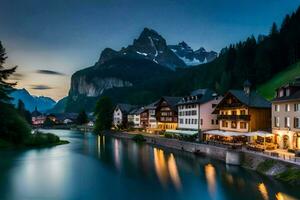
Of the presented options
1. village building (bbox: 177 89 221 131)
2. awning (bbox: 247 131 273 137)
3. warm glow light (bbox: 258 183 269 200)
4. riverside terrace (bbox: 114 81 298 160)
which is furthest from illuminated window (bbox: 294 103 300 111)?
village building (bbox: 177 89 221 131)

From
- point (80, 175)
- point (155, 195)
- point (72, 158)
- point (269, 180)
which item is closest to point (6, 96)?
point (72, 158)

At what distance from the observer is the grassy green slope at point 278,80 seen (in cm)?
9744

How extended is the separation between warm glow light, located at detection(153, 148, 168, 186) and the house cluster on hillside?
10.7 m

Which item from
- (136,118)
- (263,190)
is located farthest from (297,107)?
(136,118)

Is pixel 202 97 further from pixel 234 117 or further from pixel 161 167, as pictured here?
pixel 161 167

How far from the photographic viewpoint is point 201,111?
88125 mm

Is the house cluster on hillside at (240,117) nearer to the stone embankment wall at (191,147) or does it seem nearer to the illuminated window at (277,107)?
the illuminated window at (277,107)

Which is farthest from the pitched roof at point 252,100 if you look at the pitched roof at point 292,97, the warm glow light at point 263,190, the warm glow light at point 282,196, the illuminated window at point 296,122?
the warm glow light at point 282,196

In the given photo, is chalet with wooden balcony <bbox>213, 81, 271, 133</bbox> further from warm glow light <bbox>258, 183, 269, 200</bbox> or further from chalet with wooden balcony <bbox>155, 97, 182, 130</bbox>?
chalet with wooden balcony <bbox>155, 97, 182, 130</bbox>

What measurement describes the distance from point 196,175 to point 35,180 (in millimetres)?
21072

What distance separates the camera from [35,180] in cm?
4503

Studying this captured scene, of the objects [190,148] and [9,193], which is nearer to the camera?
[9,193]

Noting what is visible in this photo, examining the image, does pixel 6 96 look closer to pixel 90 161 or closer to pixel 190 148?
pixel 90 161

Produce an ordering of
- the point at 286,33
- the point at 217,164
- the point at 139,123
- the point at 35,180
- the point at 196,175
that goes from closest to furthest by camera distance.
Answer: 1. the point at 35,180
2. the point at 196,175
3. the point at 217,164
4. the point at 286,33
5. the point at 139,123
